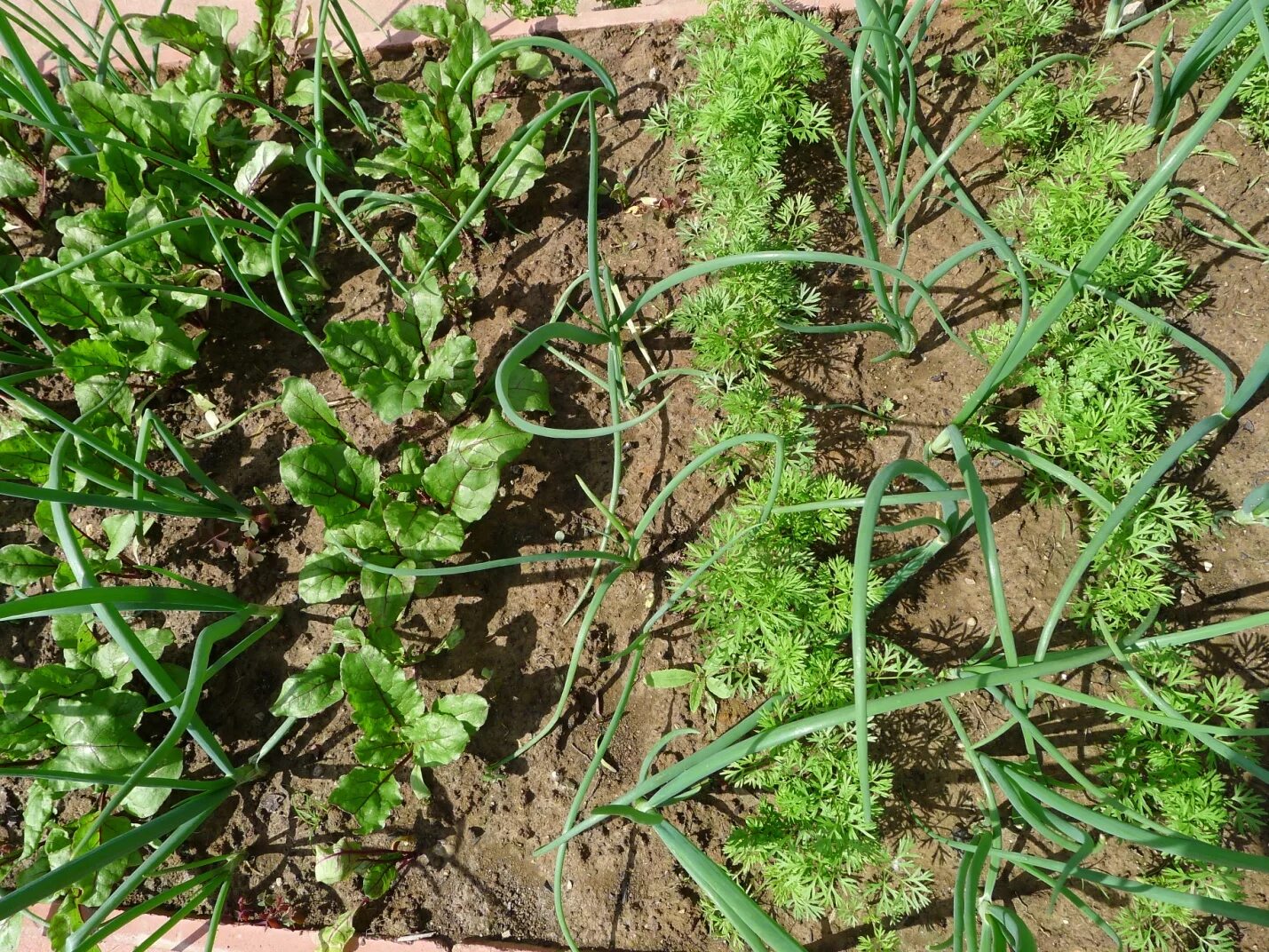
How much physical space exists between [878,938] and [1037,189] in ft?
5.44

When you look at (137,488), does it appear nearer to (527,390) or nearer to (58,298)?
(58,298)

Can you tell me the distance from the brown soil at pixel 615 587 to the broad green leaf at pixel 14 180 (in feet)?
2.19

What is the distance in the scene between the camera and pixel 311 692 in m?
1.66

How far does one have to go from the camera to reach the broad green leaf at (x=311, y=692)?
1.65m

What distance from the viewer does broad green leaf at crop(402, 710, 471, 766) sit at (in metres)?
1.58

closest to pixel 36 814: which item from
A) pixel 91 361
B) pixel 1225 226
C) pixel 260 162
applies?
pixel 91 361

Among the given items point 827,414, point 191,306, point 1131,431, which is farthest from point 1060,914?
point 191,306

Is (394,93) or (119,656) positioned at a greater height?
(394,93)

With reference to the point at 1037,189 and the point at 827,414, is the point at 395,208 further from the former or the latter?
the point at 1037,189

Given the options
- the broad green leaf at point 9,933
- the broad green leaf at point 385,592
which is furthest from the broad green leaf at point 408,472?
the broad green leaf at point 9,933

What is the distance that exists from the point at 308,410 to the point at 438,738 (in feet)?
2.66

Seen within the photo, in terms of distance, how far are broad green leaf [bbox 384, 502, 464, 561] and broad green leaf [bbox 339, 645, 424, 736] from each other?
232 mm

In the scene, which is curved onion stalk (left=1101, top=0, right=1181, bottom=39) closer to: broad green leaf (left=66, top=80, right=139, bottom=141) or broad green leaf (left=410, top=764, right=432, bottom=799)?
broad green leaf (left=410, top=764, right=432, bottom=799)

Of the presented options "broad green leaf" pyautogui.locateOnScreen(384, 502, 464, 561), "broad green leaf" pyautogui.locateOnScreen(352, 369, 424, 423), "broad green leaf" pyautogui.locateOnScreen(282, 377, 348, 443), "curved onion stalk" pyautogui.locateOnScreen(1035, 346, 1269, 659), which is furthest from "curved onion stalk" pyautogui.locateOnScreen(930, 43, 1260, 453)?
"broad green leaf" pyautogui.locateOnScreen(282, 377, 348, 443)
